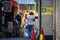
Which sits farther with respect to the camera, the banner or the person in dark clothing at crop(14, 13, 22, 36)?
the person in dark clothing at crop(14, 13, 22, 36)

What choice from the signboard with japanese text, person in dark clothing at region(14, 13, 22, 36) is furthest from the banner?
the signboard with japanese text

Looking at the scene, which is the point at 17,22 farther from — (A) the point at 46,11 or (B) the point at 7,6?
(A) the point at 46,11

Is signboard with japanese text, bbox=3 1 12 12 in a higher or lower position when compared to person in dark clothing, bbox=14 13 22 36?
higher

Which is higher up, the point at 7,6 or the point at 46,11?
the point at 7,6

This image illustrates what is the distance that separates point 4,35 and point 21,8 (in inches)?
75.1

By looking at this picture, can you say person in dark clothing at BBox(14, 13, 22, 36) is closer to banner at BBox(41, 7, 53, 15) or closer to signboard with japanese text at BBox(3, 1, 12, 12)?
signboard with japanese text at BBox(3, 1, 12, 12)

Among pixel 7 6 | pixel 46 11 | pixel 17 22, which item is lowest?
pixel 17 22

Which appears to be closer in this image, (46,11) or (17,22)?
(46,11)

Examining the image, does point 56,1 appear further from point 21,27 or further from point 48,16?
point 21,27

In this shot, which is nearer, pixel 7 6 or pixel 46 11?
pixel 46 11

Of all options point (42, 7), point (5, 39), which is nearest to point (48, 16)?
point (42, 7)

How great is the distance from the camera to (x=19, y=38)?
18156mm

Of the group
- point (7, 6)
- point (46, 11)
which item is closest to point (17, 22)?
point (7, 6)

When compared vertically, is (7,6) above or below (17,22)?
above
